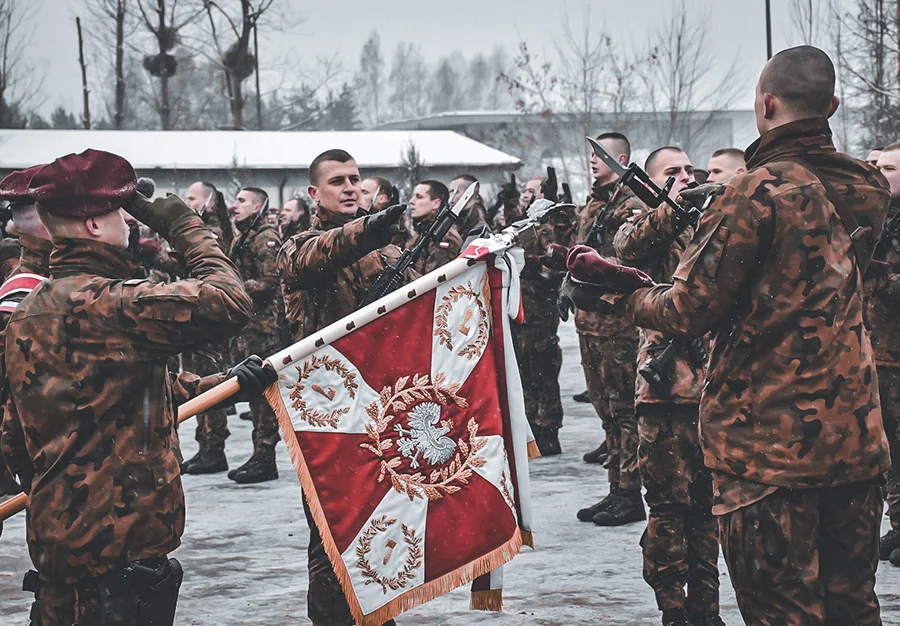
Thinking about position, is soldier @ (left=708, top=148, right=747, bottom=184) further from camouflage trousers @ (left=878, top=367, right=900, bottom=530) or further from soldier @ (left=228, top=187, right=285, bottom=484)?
soldier @ (left=228, top=187, right=285, bottom=484)

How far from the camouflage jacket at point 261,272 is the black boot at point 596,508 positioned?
12.7ft

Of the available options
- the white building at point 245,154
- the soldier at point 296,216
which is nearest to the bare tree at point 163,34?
the white building at point 245,154

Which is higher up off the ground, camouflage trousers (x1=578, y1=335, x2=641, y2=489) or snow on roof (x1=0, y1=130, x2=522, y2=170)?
snow on roof (x1=0, y1=130, x2=522, y2=170)

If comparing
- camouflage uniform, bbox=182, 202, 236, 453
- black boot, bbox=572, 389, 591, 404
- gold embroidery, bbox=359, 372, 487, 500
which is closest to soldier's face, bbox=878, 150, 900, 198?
gold embroidery, bbox=359, 372, 487, 500

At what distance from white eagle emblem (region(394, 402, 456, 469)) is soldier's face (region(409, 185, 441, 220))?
19.2 ft

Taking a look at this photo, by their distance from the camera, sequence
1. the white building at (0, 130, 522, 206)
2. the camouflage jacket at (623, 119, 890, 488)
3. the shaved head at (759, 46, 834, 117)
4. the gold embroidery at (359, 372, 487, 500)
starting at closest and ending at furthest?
the camouflage jacket at (623, 119, 890, 488) → the shaved head at (759, 46, 834, 117) → the gold embroidery at (359, 372, 487, 500) → the white building at (0, 130, 522, 206)

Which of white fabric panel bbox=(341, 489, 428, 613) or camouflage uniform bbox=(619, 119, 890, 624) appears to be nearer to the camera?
camouflage uniform bbox=(619, 119, 890, 624)

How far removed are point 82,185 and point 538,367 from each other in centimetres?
710

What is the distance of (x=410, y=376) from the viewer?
14.6 feet

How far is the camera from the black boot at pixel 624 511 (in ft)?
23.4

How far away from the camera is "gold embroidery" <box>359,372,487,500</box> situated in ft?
14.4

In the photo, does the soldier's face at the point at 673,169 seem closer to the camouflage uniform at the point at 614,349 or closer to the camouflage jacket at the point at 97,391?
Answer: the camouflage uniform at the point at 614,349

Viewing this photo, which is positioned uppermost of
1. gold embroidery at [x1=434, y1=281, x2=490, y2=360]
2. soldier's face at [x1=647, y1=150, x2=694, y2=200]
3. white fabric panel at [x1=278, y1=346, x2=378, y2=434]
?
soldier's face at [x1=647, y1=150, x2=694, y2=200]

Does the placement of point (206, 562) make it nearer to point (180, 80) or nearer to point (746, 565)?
point (746, 565)
